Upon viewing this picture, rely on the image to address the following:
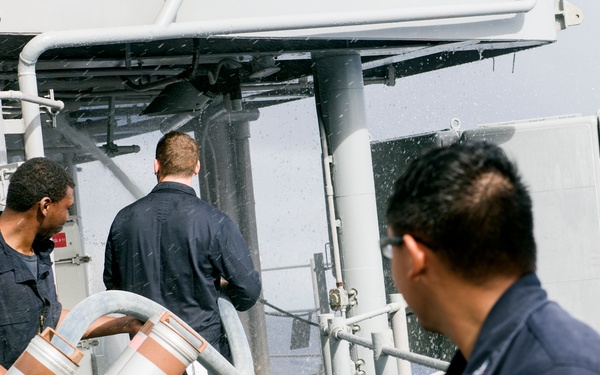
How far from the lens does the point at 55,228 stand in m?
3.27

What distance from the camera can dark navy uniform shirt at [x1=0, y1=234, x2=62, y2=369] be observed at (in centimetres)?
309

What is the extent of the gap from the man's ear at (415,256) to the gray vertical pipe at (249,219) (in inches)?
352

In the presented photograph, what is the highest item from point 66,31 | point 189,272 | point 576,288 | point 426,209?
point 66,31

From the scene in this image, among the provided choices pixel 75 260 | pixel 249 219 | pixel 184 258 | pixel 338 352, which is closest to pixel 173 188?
pixel 184 258

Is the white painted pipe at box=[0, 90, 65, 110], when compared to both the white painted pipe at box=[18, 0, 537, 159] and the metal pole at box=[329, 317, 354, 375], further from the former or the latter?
the metal pole at box=[329, 317, 354, 375]

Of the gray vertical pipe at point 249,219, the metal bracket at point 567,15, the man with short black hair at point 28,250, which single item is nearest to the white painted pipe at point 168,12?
the man with short black hair at point 28,250

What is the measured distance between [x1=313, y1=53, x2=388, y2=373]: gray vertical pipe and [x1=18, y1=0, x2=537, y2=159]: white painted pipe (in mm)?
1301

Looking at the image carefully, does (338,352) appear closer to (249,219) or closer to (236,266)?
(236,266)

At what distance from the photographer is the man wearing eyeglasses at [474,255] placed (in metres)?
1.30

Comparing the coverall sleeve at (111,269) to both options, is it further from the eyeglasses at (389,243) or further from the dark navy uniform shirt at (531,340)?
the dark navy uniform shirt at (531,340)

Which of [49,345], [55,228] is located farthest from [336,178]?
[49,345]

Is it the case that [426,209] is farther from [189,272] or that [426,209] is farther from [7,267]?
[189,272]

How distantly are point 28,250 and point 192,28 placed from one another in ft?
9.21

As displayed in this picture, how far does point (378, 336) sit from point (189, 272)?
0.93 metres
